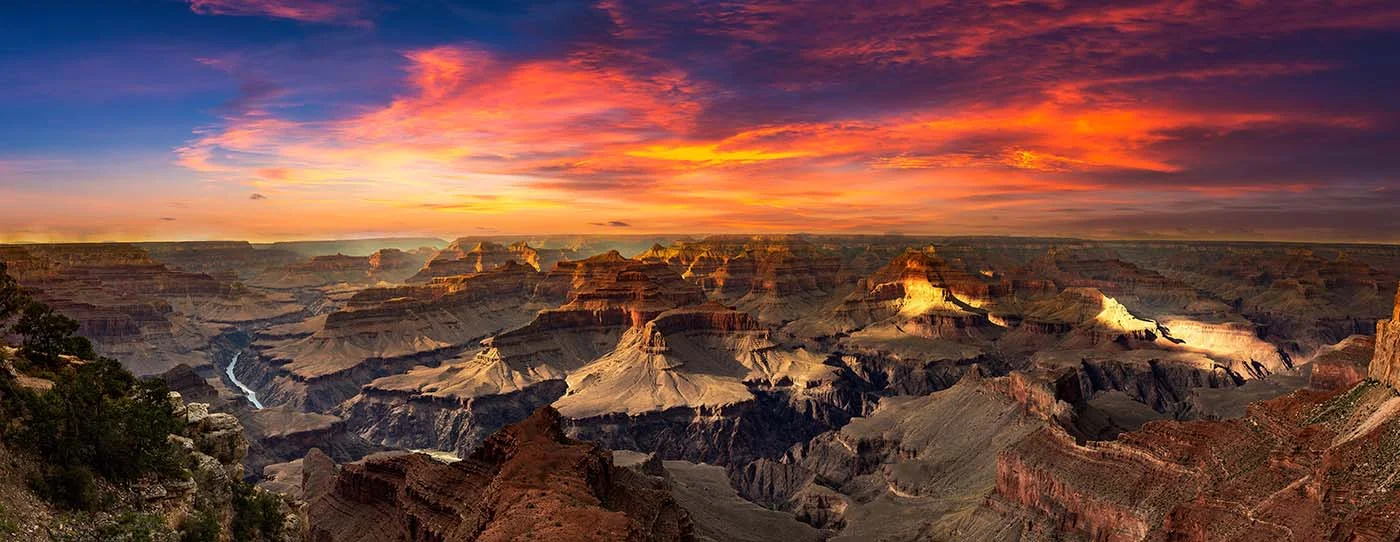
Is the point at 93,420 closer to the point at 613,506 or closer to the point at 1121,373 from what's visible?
the point at 613,506

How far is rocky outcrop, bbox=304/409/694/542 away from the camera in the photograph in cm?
3125

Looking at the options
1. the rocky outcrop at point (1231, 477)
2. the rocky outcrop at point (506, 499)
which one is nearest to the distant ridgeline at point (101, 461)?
the rocky outcrop at point (506, 499)

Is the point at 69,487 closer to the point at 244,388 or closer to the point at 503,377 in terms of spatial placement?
the point at 503,377

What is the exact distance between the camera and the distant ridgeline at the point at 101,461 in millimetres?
27297

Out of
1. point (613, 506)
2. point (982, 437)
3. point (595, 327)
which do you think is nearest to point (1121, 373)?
point (982, 437)

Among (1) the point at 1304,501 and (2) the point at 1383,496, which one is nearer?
(2) the point at 1383,496

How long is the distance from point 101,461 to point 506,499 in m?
16.7

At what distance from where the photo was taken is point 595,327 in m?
187

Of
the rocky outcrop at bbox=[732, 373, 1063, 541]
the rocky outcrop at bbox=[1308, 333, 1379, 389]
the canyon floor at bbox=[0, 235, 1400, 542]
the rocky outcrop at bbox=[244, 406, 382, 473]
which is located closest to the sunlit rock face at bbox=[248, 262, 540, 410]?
the canyon floor at bbox=[0, 235, 1400, 542]

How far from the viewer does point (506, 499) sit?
36844 millimetres

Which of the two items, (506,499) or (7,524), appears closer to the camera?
(7,524)

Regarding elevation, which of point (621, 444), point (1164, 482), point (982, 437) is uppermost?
point (1164, 482)

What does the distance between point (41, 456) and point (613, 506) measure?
84.4ft

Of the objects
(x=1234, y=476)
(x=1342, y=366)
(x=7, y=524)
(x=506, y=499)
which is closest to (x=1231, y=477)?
(x=1234, y=476)
